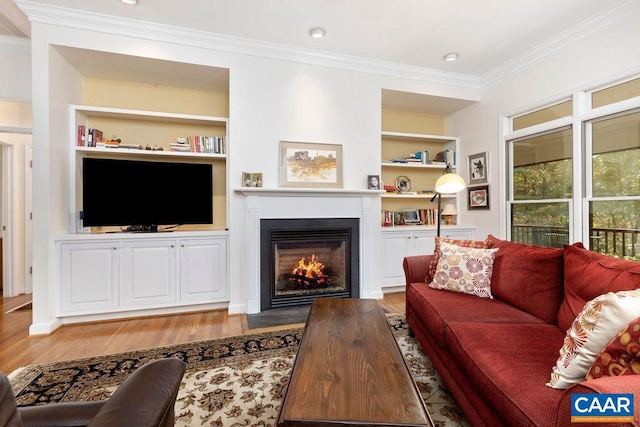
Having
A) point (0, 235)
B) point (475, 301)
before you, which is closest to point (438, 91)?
point (475, 301)

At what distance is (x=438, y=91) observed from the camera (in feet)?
12.4

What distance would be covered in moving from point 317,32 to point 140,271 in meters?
3.00

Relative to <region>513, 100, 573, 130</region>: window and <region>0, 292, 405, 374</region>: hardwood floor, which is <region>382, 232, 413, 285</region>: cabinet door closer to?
<region>0, 292, 405, 374</region>: hardwood floor

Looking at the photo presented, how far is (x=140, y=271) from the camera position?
9.35ft

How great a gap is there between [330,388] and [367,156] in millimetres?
2841

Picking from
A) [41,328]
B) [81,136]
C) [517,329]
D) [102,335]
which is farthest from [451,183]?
[41,328]

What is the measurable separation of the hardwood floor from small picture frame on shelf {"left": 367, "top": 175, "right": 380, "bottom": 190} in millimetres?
1447

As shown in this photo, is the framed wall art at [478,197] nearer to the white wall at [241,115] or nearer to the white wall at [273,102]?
the white wall at [273,102]

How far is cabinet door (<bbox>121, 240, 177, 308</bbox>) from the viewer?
9.24 feet

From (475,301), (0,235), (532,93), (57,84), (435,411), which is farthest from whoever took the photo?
(0,235)

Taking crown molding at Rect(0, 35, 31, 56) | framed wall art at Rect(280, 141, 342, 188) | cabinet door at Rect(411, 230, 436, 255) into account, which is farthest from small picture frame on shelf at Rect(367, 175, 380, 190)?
crown molding at Rect(0, 35, 31, 56)

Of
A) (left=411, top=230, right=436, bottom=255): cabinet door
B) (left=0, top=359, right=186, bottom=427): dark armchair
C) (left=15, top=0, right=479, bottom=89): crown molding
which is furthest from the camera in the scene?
(left=411, top=230, right=436, bottom=255): cabinet door

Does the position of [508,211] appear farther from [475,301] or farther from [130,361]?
[130,361]

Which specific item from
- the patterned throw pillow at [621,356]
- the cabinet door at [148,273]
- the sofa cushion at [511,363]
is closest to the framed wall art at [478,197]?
the sofa cushion at [511,363]
